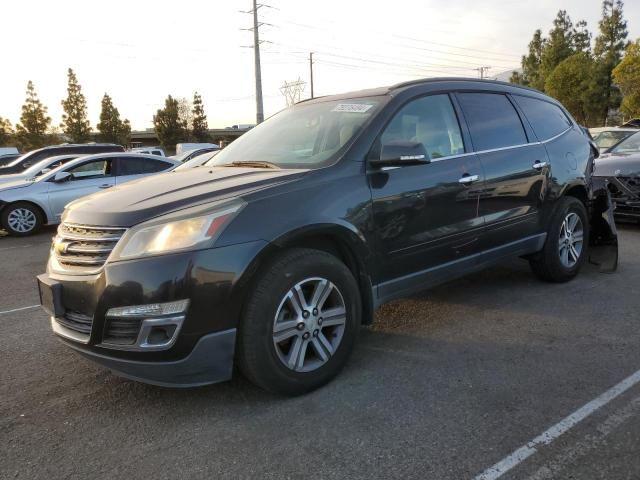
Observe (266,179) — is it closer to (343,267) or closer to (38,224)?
(343,267)

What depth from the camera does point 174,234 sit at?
8.45 feet

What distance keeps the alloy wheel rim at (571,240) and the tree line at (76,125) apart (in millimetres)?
56632

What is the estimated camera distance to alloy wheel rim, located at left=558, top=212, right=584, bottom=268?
191 inches

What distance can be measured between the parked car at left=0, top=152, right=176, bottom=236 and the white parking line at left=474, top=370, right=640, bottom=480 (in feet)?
30.4

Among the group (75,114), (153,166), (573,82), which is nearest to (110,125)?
(75,114)

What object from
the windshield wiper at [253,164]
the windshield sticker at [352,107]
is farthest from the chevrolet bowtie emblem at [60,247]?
the windshield sticker at [352,107]

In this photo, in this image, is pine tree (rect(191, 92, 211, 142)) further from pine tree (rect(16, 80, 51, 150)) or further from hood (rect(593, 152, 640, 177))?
hood (rect(593, 152, 640, 177))

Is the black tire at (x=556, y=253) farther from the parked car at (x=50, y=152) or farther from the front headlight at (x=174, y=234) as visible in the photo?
the parked car at (x=50, y=152)

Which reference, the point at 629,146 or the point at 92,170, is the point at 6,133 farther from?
the point at 629,146

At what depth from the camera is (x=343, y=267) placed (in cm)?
302

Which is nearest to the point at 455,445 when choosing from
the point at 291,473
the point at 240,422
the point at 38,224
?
the point at 291,473

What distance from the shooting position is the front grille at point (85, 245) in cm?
267

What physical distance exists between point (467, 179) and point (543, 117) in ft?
5.30

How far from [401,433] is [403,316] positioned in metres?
1.74
